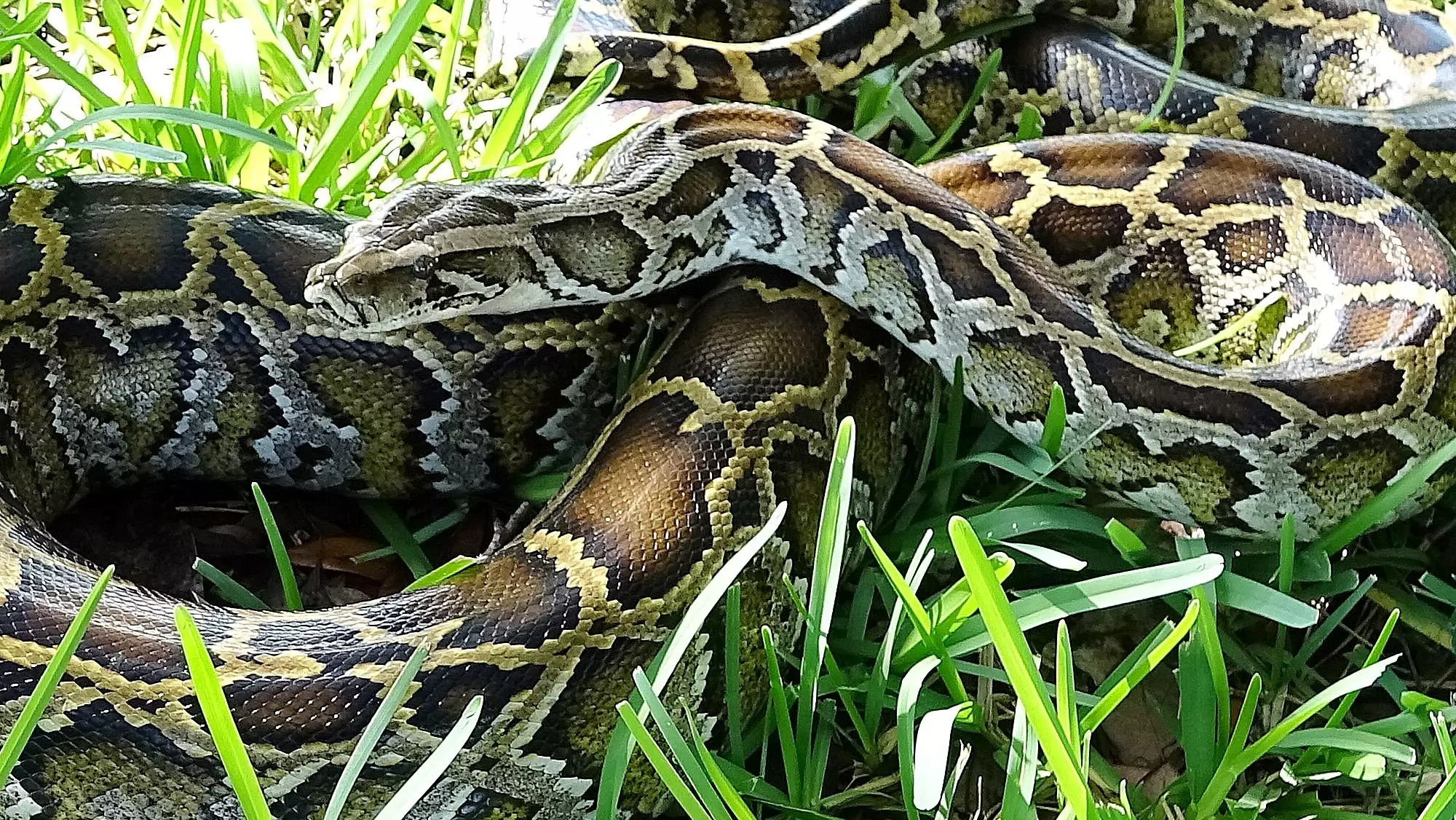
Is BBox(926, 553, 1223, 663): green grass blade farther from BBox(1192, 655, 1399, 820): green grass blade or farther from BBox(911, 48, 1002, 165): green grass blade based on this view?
BBox(911, 48, 1002, 165): green grass blade

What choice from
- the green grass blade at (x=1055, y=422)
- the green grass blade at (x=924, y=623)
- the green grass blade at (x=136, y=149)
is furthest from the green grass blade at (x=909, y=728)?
the green grass blade at (x=136, y=149)

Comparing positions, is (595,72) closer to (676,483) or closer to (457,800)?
(676,483)

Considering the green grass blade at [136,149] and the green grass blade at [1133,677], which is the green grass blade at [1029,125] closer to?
the green grass blade at [1133,677]

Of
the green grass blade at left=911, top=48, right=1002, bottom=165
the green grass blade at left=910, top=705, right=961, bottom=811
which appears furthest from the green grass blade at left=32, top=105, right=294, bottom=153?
the green grass blade at left=910, top=705, right=961, bottom=811

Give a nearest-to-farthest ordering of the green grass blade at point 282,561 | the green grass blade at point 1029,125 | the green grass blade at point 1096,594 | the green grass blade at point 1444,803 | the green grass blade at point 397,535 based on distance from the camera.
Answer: the green grass blade at point 1444,803, the green grass blade at point 1096,594, the green grass blade at point 282,561, the green grass blade at point 397,535, the green grass blade at point 1029,125

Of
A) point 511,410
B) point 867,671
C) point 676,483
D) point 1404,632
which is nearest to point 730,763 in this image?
point 867,671

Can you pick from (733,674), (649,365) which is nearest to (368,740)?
(733,674)
